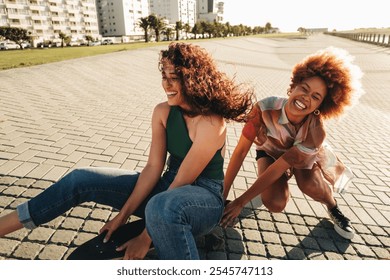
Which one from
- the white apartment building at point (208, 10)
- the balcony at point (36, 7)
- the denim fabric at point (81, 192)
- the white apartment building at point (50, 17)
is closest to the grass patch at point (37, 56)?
the denim fabric at point (81, 192)

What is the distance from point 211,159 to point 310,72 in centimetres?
123

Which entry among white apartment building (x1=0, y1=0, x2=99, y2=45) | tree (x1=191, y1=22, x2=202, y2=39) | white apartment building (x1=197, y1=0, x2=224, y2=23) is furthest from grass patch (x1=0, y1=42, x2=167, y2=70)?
white apartment building (x1=197, y1=0, x2=224, y2=23)

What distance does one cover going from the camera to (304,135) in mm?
2426

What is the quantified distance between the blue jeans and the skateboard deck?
0.13m

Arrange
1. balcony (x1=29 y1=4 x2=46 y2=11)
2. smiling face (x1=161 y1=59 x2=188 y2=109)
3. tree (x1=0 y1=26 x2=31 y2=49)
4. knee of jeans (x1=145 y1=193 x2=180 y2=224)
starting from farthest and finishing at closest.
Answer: balcony (x1=29 y1=4 x2=46 y2=11) < tree (x1=0 y1=26 x2=31 y2=49) < smiling face (x1=161 y1=59 x2=188 y2=109) < knee of jeans (x1=145 y1=193 x2=180 y2=224)

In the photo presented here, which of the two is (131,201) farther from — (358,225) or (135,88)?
(135,88)

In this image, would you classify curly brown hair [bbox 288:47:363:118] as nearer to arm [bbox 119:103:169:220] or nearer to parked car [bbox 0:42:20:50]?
arm [bbox 119:103:169:220]

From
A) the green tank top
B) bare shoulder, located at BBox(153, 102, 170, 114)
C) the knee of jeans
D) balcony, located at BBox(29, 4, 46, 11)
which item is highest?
balcony, located at BBox(29, 4, 46, 11)

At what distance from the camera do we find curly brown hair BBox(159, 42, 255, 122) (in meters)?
1.85

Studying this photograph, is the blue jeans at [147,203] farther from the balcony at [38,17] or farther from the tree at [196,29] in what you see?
the balcony at [38,17]

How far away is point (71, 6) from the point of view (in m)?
73.7

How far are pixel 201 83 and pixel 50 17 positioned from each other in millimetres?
81374

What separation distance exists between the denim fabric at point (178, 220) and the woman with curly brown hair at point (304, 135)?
46 cm

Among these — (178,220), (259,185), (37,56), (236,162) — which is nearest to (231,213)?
(259,185)
